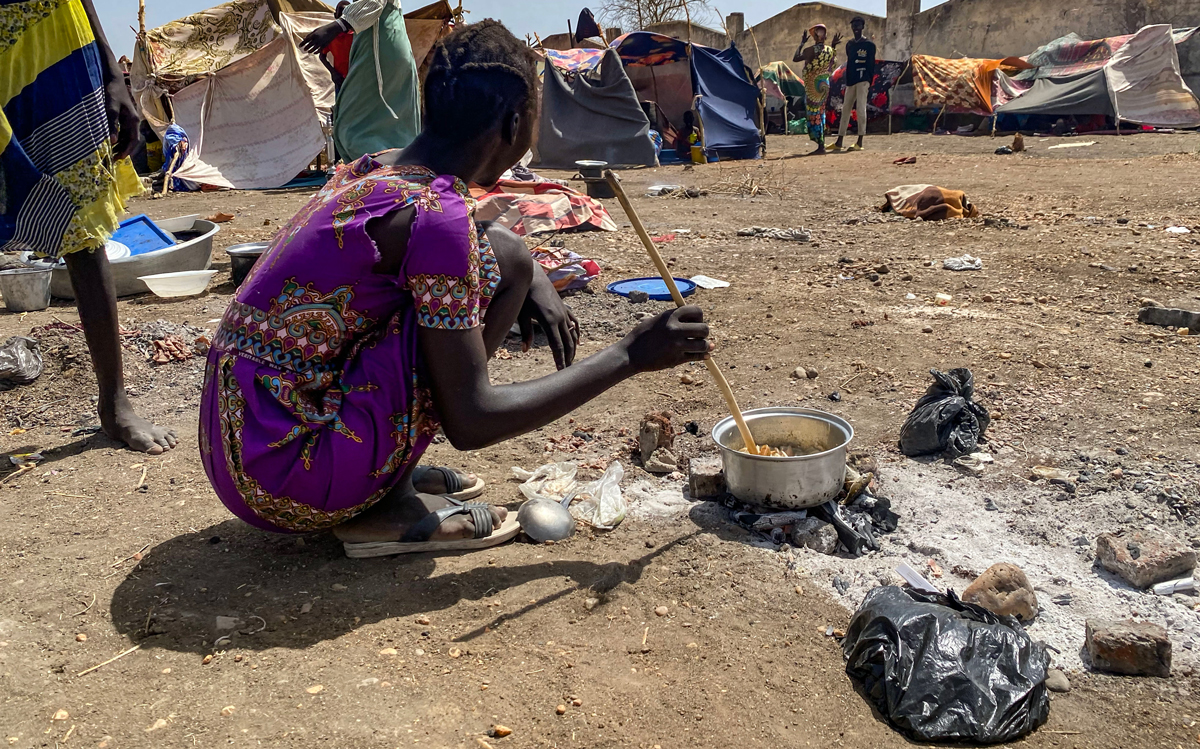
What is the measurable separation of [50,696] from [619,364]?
1257 mm

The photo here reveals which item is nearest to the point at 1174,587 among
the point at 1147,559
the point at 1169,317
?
the point at 1147,559

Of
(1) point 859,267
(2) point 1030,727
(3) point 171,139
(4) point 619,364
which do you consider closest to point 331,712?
(4) point 619,364

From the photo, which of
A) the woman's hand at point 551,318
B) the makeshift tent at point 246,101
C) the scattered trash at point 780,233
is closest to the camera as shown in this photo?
the woman's hand at point 551,318

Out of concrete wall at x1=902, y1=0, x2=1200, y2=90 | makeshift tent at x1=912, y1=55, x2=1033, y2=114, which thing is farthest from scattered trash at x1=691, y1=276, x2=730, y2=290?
concrete wall at x1=902, y1=0, x2=1200, y2=90

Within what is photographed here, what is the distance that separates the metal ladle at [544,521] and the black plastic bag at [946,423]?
1.17 metres

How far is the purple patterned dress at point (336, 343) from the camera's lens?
165 centimetres

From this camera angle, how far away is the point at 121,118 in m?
2.84

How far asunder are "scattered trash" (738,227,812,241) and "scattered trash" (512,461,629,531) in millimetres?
3934

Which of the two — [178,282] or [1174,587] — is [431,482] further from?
[178,282]

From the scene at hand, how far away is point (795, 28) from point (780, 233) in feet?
61.3

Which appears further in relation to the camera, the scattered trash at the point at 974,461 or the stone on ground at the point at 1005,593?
the scattered trash at the point at 974,461

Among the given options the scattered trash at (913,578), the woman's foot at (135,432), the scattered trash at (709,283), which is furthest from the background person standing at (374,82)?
the scattered trash at (913,578)

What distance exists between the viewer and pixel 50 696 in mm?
1608

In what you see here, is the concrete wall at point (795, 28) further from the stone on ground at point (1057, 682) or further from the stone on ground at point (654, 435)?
the stone on ground at point (1057, 682)
